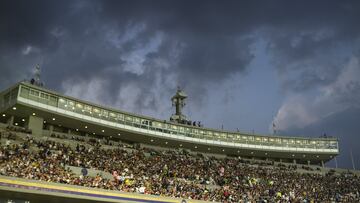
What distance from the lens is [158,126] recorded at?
8294 centimetres

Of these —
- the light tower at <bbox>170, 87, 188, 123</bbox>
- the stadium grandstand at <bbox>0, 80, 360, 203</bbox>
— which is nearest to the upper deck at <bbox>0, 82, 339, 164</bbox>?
the stadium grandstand at <bbox>0, 80, 360, 203</bbox>

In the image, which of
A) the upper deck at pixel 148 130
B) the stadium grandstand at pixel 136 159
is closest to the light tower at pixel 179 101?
the stadium grandstand at pixel 136 159

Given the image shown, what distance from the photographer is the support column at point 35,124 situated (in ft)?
211

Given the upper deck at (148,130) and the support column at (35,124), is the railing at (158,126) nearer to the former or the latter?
the upper deck at (148,130)

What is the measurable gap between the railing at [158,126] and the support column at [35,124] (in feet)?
11.0

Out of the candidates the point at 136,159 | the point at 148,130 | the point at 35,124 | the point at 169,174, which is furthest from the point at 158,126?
the point at 35,124

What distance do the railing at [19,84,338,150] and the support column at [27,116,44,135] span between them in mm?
3354

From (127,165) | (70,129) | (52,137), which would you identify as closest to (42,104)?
(52,137)

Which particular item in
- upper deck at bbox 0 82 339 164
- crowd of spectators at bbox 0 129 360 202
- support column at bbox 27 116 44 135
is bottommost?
crowd of spectators at bbox 0 129 360 202

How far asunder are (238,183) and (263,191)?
13.5 ft

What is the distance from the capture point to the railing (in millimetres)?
64812

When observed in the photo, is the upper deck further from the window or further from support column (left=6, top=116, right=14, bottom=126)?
support column (left=6, top=116, right=14, bottom=126)

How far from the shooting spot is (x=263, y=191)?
6725 cm

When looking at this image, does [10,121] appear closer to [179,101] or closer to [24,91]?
[24,91]
